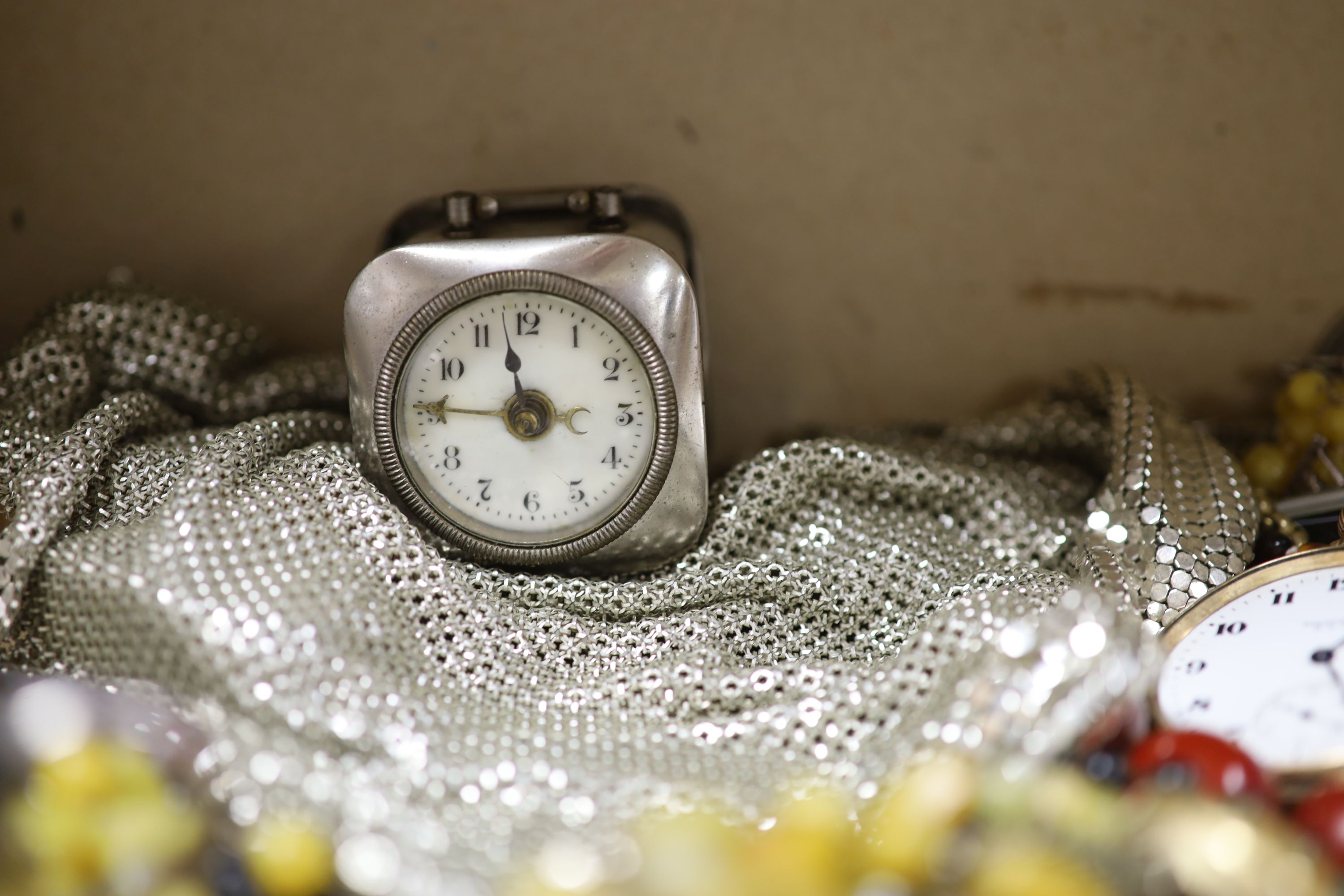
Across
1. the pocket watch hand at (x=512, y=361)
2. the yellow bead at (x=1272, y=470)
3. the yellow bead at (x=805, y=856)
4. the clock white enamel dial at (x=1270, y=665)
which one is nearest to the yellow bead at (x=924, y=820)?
the yellow bead at (x=805, y=856)

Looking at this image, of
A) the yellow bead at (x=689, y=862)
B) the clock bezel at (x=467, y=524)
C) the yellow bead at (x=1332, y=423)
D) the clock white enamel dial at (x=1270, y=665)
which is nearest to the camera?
the yellow bead at (x=689, y=862)

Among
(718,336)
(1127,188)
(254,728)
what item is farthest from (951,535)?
(254,728)

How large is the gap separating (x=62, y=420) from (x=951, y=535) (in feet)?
2.41

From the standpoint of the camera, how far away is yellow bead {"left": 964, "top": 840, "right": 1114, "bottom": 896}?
1.57 feet

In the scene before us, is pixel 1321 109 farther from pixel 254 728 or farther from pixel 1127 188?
pixel 254 728

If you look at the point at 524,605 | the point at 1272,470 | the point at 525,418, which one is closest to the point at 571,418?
the point at 525,418

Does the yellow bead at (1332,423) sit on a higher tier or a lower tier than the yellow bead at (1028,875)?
higher

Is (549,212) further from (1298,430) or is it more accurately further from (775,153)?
(1298,430)

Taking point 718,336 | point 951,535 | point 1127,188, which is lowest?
point 951,535

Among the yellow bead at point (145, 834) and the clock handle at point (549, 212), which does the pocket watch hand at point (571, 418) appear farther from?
the yellow bead at point (145, 834)

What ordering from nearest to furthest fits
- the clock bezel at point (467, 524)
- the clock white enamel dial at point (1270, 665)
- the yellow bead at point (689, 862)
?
the yellow bead at point (689, 862), the clock white enamel dial at point (1270, 665), the clock bezel at point (467, 524)

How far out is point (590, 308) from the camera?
2.45ft

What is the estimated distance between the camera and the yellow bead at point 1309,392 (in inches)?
34.8

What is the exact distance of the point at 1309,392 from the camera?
35.0 inches
